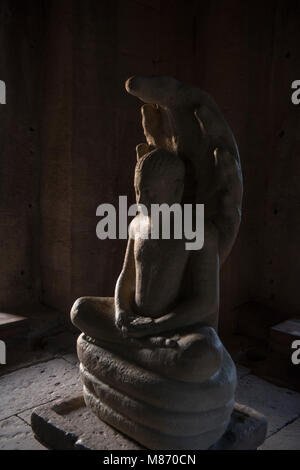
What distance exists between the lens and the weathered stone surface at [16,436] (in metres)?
2.48

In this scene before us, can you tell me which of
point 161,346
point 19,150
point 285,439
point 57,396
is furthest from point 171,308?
point 19,150

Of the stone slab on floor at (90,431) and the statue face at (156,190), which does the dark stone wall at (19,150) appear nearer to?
the stone slab on floor at (90,431)

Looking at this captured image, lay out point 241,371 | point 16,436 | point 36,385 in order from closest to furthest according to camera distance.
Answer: point 16,436, point 36,385, point 241,371

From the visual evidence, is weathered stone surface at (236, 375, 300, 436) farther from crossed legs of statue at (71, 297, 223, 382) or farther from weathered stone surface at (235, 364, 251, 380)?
crossed legs of statue at (71, 297, 223, 382)

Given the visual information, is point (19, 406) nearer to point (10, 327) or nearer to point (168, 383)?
point (10, 327)

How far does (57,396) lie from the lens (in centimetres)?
314

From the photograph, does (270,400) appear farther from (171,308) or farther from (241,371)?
(171,308)

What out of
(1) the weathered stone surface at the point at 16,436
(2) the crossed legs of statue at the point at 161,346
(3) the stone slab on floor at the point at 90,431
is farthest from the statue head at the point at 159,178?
(1) the weathered stone surface at the point at 16,436

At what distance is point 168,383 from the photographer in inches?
79.1

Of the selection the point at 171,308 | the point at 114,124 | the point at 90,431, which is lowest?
the point at 90,431

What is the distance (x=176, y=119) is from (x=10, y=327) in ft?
8.42

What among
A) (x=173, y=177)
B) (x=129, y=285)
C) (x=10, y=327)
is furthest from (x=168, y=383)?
(x=10, y=327)

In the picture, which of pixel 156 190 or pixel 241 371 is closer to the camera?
pixel 156 190

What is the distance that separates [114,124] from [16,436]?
2.96 m
